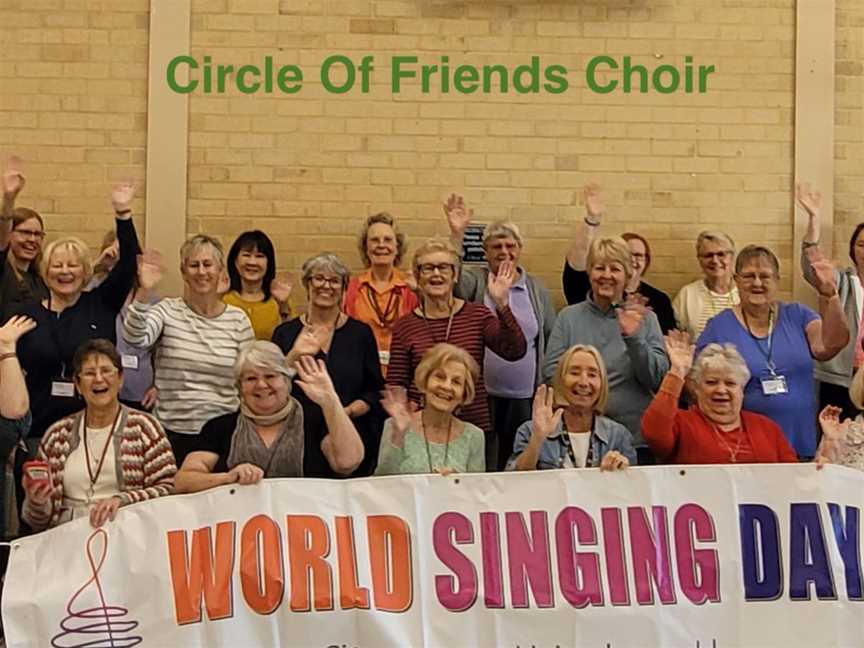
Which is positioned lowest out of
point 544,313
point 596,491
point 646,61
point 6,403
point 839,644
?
point 839,644

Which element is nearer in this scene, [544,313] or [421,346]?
[421,346]

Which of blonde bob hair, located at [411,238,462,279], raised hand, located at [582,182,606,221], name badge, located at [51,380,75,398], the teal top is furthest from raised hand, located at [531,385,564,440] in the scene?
name badge, located at [51,380,75,398]

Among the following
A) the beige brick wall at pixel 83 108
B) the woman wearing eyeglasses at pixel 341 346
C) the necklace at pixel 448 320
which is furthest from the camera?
the beige brick wall at pixel 83 108

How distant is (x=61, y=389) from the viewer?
5.35m

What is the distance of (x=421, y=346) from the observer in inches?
212

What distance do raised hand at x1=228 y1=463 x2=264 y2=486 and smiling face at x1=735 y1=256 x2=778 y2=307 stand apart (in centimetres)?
238

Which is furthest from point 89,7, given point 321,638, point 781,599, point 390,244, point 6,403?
point 781,599

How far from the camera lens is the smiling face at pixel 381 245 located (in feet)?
20.1

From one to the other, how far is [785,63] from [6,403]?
15.8 ft

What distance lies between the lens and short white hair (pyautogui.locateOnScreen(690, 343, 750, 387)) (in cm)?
484

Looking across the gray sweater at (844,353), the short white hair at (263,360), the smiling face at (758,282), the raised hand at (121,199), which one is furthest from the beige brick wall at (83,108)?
the gray sweater at (844,353)

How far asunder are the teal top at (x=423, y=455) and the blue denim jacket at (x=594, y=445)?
0.17 m

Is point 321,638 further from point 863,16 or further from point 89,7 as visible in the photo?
point 863,16

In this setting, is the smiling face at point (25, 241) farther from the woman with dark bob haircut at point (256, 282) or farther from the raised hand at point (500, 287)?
the raised hand at point (500, 287)
